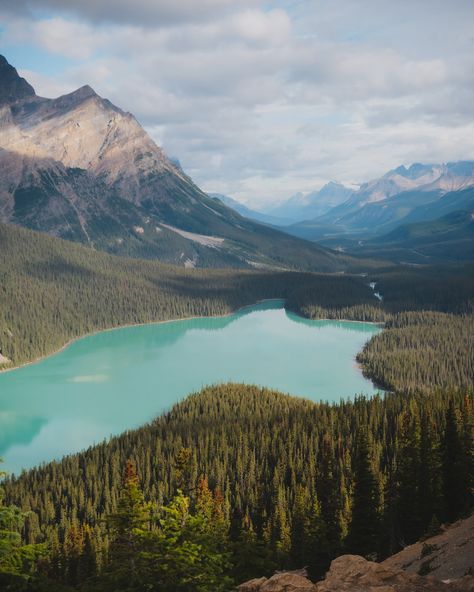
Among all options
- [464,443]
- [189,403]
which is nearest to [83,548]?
[464,443]

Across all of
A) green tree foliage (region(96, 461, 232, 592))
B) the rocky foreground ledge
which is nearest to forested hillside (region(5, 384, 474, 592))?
green tree foliage (region(96, 461, 232, 592))

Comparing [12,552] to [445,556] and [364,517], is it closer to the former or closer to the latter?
[445,556]

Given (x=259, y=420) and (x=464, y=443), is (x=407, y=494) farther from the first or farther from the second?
(x=259, y=420)

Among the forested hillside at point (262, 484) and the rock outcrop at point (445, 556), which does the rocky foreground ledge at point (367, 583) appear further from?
the forested hillside at point (262, 484)

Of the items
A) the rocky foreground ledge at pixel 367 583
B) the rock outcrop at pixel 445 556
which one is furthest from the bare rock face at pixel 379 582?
the rock outcrop at pixel 445 556

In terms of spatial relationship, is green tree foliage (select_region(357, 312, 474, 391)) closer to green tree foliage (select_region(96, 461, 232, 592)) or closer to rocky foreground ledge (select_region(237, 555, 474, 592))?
rocky foreground ledge (select_region(237, 555, 474, 592))
